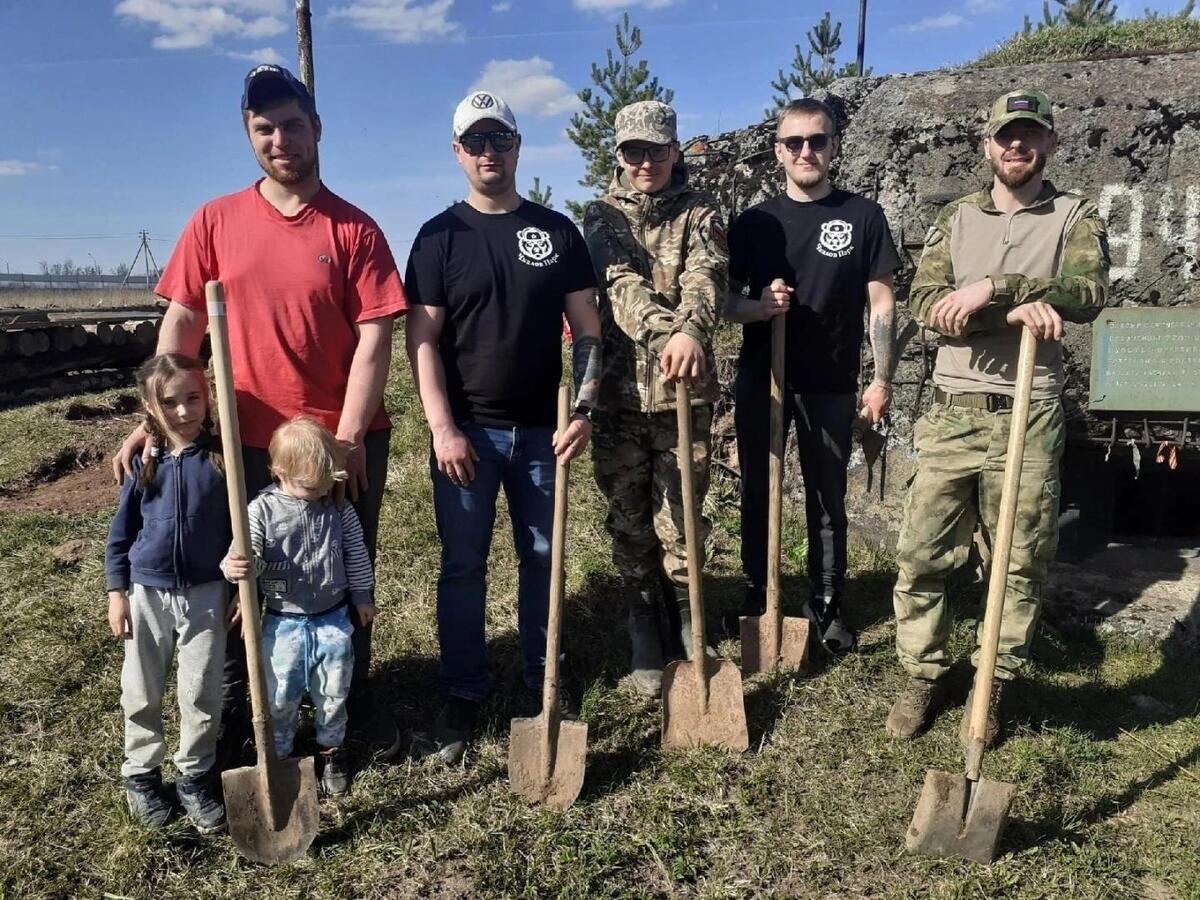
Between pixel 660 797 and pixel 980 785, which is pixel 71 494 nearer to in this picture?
pixel 660 797

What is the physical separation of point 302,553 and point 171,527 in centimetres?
40

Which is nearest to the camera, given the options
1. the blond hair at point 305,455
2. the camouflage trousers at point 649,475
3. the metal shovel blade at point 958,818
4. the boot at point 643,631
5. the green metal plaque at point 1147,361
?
the metal shovel blade at point 958,818

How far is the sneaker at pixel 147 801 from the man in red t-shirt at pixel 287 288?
0.98 m

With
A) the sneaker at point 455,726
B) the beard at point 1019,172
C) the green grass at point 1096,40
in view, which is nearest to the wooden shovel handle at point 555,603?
the sneaker at point 455,726

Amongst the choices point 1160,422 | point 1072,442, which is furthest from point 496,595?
point 1160,422

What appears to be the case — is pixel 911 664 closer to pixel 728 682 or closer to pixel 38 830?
pixel 728 682

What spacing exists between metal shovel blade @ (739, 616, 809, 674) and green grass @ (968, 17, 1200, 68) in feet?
15.5

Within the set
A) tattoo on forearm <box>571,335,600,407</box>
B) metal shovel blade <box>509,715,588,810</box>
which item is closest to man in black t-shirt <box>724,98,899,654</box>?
tattoo on forearm <box>571,335,600,407</box>

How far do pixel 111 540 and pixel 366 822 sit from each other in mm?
1217

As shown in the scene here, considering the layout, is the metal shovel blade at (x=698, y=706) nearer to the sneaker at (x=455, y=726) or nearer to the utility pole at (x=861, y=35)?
the sneaker at (x=455, y=726)

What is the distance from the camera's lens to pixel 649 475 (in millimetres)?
3549

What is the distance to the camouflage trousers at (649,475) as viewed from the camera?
3.44m

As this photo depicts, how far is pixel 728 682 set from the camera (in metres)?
3.26

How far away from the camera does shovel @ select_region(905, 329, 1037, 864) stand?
261 centimetres
